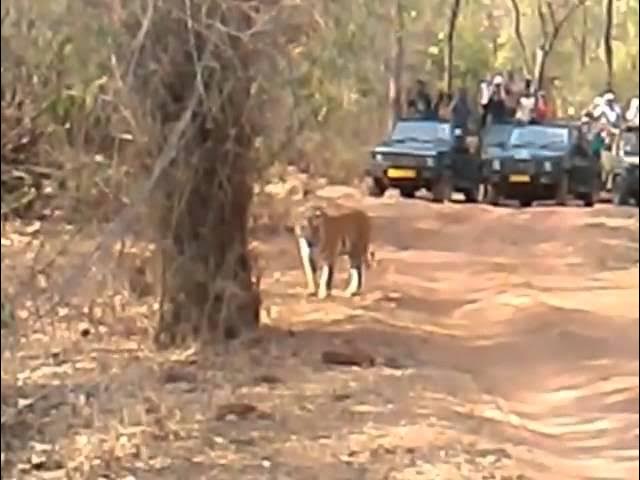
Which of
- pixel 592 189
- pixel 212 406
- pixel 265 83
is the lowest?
pixel 212 406

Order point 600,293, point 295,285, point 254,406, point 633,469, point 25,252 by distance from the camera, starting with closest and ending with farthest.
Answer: point 25,252, point 633,469, point 254,406, point 600,293, point 295,285

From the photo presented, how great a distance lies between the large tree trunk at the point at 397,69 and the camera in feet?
18.1

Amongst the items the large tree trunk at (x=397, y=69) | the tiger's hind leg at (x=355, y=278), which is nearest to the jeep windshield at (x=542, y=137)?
the large tree trunk at (x=397, y=69)

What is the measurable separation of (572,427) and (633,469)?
0.83m

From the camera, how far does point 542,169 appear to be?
9211 millimetres

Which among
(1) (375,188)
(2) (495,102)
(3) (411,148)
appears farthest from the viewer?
(3) (411,148)

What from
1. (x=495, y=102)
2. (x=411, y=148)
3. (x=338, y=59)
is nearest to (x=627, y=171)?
(x=338, y=59)

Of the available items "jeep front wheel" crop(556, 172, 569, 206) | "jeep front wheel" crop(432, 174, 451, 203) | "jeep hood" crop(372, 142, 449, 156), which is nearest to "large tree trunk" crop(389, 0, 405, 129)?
"jeep hood" crop(372, 142, 449, 156)

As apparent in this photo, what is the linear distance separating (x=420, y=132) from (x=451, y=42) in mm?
2685

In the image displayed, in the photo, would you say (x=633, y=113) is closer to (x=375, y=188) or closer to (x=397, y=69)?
(x=397, y=69)

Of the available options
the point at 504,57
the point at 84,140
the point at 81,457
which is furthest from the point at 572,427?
the point at 504,57

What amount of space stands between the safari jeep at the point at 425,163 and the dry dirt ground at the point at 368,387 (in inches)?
35.2

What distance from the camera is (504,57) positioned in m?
8.73

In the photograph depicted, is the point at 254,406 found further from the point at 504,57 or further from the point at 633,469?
the point at 504,57
